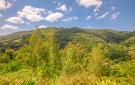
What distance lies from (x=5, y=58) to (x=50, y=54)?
32456mm

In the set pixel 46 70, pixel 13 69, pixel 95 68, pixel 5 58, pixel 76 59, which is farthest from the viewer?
pixel 5 58

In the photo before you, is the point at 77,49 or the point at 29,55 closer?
the point at 77,49

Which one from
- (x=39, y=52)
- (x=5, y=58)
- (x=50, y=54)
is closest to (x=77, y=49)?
(x=50, y=54)

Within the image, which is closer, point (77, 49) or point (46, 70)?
point (46, 70)

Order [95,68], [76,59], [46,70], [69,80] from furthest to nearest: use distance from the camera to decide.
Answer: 1. [95,68]
2. [76,59]
3. [46,70]
4. [69,80]

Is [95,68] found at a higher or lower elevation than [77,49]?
lower

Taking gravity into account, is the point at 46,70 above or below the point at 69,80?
below

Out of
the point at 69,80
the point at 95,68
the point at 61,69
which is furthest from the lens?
the point at 95,68

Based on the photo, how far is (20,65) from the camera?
35.3 metres

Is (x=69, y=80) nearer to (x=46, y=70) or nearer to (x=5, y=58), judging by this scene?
(x=46, y=70)

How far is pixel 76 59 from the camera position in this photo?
27453mm

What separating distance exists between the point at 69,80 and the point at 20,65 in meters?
26.1

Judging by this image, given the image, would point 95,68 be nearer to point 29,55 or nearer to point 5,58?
point 29,55

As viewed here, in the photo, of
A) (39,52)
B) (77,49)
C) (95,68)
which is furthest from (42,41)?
(95,68)
